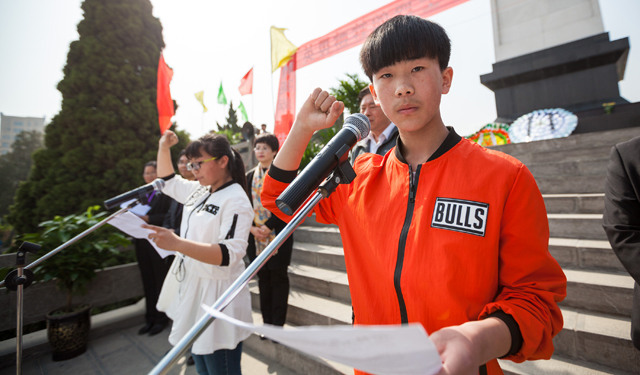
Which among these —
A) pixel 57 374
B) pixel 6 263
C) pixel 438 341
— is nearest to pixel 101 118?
pixel 6 263

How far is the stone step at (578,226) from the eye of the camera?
3.00m

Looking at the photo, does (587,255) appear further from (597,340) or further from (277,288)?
(277,288)

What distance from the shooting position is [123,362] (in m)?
3.40

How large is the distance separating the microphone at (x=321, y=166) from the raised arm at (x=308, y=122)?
68mm

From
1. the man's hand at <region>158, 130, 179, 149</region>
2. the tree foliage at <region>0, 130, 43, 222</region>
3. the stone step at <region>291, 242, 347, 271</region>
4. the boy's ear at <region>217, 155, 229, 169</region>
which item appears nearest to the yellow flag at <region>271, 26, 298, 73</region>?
the stone step at <region>291, 242, 347, 271</region>

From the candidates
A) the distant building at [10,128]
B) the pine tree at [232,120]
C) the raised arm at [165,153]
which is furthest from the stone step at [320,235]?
the pine tree at [232,120]

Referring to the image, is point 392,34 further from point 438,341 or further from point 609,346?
point 609,346

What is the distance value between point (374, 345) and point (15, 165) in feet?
52.3

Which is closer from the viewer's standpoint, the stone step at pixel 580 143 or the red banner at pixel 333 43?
the stone step at pixel 580 143

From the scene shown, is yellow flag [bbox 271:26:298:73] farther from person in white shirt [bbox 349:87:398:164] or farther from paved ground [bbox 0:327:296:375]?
paved ground [bbox 0:327:296:375]

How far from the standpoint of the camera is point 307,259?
14.7 ft

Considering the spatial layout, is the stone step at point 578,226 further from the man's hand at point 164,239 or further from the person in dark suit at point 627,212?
the man's hand at point 164,239

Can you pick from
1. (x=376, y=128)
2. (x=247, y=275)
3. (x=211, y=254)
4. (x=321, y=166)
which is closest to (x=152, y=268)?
(x=211, y=254)

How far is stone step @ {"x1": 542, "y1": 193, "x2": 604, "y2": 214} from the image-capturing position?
3.33 meters
